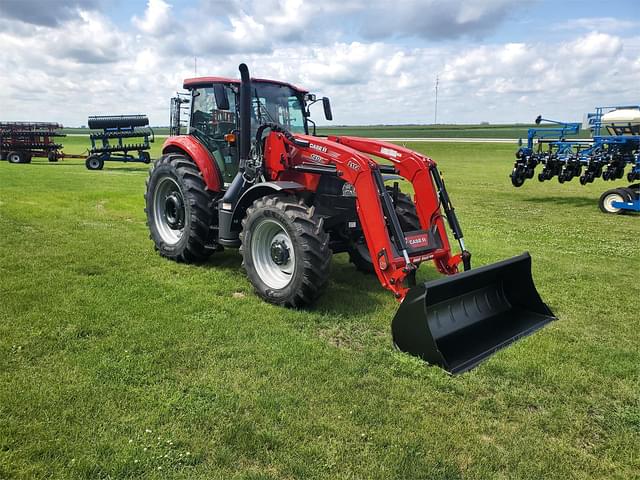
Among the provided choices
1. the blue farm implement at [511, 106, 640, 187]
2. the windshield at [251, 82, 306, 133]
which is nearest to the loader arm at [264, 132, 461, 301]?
the windshield at [251, 82, 306, 133]

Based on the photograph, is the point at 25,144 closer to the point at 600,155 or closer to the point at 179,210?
the point at 179,210

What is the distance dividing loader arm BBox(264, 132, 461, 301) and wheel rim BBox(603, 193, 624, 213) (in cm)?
1034

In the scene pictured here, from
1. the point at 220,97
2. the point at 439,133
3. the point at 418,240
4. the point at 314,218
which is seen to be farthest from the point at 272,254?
the point at 439,133

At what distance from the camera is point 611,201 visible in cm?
1396

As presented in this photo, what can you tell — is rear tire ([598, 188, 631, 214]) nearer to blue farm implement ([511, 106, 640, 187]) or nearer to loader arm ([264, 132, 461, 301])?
blue farm implement ([511, 106, 640, 187])

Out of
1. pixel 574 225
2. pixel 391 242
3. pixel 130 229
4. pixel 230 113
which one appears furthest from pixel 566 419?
pixel 574 225

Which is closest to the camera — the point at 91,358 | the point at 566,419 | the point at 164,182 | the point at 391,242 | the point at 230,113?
the point at 566,419

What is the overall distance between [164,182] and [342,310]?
12.5 ft

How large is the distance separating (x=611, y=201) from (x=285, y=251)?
11696mm

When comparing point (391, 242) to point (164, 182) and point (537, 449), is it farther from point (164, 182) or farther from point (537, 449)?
point (164, 182)

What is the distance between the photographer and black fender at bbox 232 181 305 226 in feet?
19.4

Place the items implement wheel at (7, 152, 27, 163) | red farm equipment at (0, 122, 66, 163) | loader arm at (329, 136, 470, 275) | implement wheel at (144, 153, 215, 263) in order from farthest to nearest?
red farm equipment at (0, 122, 66, 163) → implement wheel at (7, 152, 27, 163) → implement wheel at (144, 153, 215, 263) → loader arm at (329, 136, 470, 275)

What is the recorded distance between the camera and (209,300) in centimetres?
587

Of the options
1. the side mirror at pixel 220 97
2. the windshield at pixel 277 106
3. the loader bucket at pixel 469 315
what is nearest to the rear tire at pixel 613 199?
the loader bucket at pixel 469 315
